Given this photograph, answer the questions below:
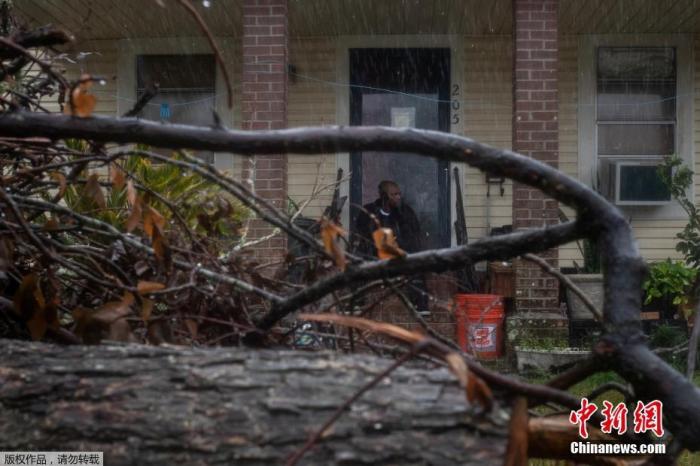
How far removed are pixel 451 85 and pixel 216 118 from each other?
899 centimetres

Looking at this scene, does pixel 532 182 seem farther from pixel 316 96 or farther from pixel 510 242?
pixel 316 96

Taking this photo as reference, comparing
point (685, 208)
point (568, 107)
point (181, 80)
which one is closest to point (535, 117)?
point (685, 208)

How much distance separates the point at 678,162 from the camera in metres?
8.62

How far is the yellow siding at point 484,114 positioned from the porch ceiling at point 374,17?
1.18 feet

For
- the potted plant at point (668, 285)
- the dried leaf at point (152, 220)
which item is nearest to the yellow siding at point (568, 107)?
the potted plant at point (668, 285)

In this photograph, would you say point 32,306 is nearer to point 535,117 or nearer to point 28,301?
point 28,301

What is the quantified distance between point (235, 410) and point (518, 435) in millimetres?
415

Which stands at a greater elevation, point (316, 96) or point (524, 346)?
point (316, 96)

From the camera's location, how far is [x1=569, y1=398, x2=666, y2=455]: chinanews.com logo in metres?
1.32

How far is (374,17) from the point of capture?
9.38m

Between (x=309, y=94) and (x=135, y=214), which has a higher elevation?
(x=309, y=94)

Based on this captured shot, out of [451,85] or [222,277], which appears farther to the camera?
[451,85]

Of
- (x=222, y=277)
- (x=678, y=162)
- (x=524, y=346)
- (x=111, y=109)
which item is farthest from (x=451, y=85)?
(x=222, y=277)

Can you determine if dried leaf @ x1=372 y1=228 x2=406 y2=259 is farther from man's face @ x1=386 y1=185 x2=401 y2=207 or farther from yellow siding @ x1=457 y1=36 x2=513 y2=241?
yellow siding @ x1=457 y1=36 x2=513 y2=241
